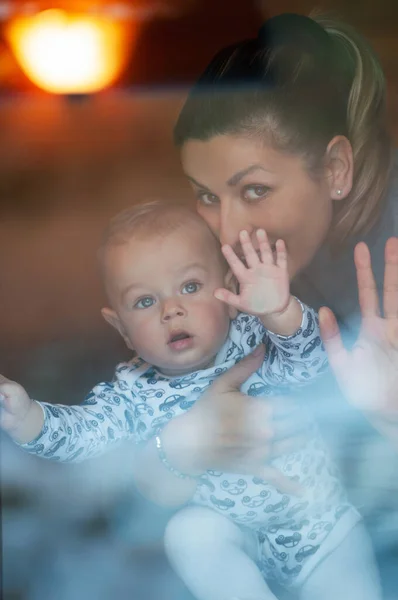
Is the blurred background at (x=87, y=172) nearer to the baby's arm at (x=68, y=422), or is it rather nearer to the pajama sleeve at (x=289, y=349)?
the baby's arm at (x=68, y=422)

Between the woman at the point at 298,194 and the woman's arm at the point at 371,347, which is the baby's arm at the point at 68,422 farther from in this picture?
the woman's arm at the point at 371,347

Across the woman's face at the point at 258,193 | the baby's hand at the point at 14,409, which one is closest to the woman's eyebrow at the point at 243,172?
the woman's face at the point at 258,193

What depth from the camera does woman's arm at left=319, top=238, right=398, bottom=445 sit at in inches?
30.8

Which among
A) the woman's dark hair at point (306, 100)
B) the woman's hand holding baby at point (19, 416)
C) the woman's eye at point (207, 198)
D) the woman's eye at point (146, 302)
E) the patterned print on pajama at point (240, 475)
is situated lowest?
the patterned print on pajama at point (240, 475)

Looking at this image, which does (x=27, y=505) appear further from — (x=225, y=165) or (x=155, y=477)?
(x=225, y=165)

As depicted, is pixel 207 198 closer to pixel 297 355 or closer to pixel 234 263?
pixel 234 263

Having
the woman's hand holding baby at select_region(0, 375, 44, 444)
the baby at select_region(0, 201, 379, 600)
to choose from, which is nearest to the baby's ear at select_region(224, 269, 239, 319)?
the baby at select_region(0, 201, 379, 600)

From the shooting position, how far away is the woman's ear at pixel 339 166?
2.63 feet

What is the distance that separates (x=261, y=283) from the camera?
753mm

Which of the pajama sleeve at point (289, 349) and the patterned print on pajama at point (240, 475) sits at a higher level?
the pajama sleeve at point (289, 349)

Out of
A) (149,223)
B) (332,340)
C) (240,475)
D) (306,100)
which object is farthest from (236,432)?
(306,100)

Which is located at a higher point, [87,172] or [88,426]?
[87,172]

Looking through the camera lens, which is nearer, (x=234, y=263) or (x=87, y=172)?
(x=234, y=263)

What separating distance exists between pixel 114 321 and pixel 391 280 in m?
0.32
